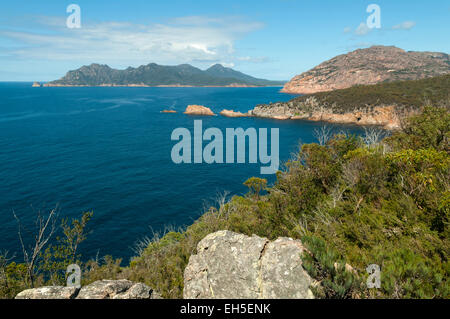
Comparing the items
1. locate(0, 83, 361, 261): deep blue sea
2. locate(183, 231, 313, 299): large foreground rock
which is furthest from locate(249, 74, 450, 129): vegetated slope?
locate(183, 231, 313, 299): large foreground rock

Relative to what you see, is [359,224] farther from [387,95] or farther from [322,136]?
[387,95]

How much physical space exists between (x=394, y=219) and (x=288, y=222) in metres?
7.78

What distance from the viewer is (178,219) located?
38.3 meters

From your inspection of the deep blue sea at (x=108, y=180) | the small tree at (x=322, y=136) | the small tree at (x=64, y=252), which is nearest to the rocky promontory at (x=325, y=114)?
the small tree at (x=322, y=136)

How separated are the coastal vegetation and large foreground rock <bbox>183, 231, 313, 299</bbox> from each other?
78 centimetres

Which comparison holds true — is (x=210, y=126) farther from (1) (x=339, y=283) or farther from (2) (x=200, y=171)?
(1) (x=339, y=283)

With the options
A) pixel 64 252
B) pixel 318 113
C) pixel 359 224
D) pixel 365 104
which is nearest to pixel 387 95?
pixel 365 104

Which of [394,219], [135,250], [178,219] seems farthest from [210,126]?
[394,219]

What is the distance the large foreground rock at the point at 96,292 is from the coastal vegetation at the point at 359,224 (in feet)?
11.7

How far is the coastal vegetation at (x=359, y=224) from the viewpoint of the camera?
9.34 metres

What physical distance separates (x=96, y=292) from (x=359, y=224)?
43.8 ft

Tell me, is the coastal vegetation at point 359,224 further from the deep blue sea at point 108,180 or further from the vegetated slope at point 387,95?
the vegetated slope at point 387,95

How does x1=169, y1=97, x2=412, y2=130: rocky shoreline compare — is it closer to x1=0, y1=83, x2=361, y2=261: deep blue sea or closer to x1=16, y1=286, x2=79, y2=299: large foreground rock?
x1=0, y1=83, x2=361, y2=261: deep blue sea

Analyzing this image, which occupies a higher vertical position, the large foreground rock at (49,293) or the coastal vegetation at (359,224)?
the coastal vegetation at (359,224)
